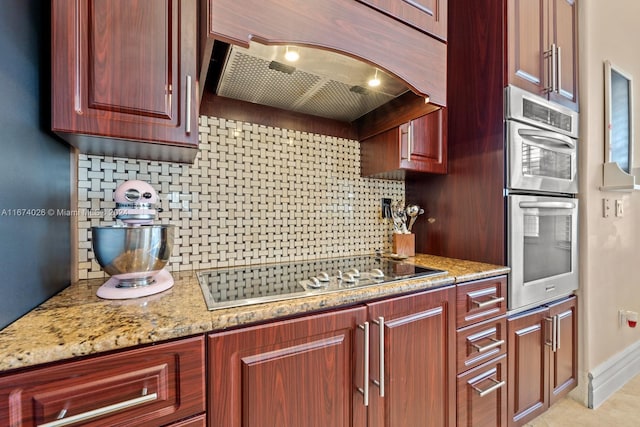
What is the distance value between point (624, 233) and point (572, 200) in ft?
2.62

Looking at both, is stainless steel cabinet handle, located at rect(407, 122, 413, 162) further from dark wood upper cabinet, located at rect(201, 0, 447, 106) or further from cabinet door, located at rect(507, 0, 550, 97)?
cabinet door, located at rect(507, 0, 550, 97)

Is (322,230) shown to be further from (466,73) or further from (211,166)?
(466,73)

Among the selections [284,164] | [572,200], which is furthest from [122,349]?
[572,200]

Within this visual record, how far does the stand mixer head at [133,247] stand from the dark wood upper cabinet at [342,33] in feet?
1.58

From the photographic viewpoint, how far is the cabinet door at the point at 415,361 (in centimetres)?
93

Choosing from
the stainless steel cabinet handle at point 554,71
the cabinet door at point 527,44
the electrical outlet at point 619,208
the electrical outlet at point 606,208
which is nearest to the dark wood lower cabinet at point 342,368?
the cabinet door at point 527,44

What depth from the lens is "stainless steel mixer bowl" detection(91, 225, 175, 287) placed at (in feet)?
2.51

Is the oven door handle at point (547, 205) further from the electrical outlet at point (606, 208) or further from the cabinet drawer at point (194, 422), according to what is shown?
the cabinet drawer at point (194, 422)

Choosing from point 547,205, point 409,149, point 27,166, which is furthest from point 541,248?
point 27,166

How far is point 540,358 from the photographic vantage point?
144cm

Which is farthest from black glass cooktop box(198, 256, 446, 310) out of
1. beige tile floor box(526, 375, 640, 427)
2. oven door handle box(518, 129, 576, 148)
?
beige tile floor box(526, 375, 640, 427)

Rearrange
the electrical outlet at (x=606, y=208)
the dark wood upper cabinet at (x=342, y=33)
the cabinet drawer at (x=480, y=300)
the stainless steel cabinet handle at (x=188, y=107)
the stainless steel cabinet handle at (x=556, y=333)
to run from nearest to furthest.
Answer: the dark wood upper cabinet at (x=342, y=33) → the stainless steel cabinet handle at (x=188, y=107) → the cabinet drawer at (x=480, y=300) → the stainless steel cabinet handle at (x=556, y=333) → the electrical outlet at (x=606, y=208)

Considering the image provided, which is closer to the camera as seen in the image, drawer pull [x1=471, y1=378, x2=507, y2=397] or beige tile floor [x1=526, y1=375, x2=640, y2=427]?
drawer pull [x1=471, y1=378, x2=507, y2=397]

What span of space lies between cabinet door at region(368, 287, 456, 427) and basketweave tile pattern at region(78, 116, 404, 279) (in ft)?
2.02
